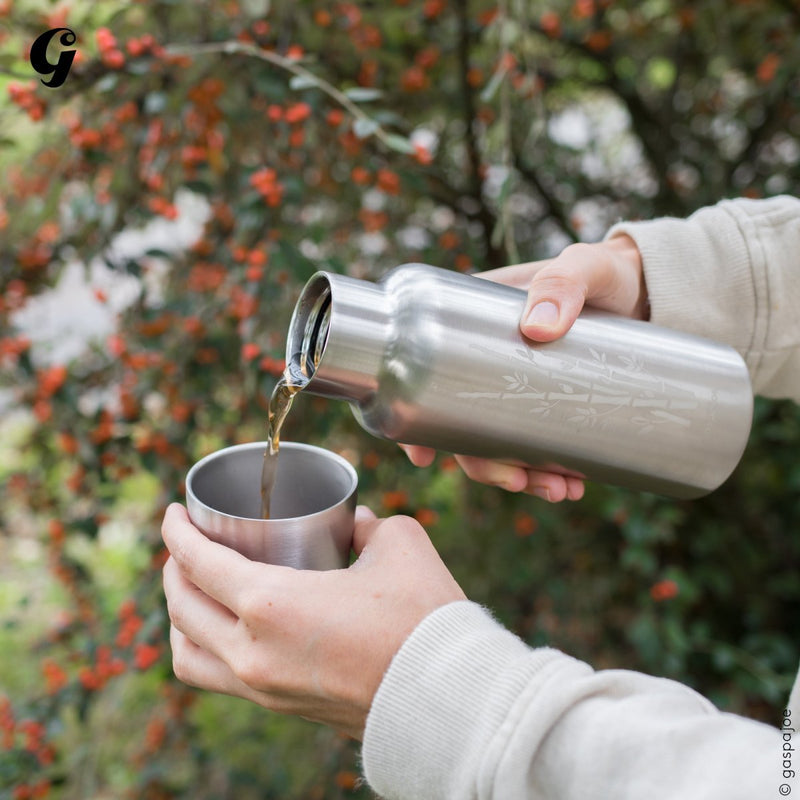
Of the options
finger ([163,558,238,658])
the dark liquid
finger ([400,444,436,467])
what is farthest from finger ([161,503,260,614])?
finger ([400,444,436,467])

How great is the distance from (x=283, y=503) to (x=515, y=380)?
0.32 metres

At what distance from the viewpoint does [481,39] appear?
5.72 feet

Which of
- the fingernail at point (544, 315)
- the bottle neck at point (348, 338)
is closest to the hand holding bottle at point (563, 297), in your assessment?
the fingernail at point (544, 315)

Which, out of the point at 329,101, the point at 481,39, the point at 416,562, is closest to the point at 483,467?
the point at 416,562

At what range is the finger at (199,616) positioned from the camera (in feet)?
2.26

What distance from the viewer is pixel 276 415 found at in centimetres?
85

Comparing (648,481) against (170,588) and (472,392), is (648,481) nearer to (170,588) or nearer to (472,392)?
(472,392)

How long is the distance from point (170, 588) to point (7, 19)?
41.0 inches

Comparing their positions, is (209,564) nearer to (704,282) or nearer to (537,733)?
(537,733)

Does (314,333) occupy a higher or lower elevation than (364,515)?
higher

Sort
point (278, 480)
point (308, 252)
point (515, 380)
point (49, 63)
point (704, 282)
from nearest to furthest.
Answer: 1. point (515, 380)
2. point (278, 480)
3. point (704, 282)
4. point (49, 63)
5. point (308, 252)

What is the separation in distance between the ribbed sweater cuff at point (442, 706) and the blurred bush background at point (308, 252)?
0.64 m

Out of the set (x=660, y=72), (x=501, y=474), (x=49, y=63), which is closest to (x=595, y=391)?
(x=501, y=474)

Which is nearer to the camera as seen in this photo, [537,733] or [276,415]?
[537,733]
